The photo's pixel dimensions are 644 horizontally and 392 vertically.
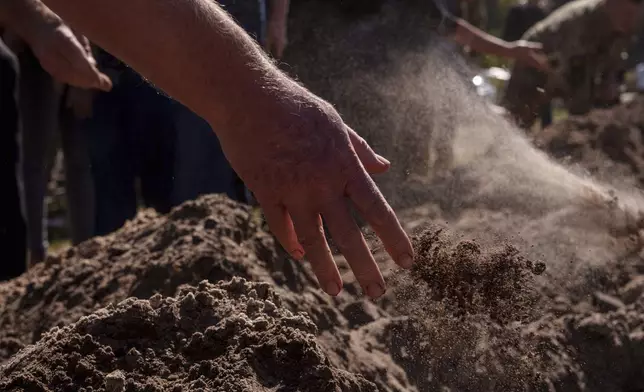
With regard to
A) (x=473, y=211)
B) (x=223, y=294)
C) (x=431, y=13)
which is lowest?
(x=223, y=294)

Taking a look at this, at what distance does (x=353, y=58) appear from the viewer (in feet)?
13.7

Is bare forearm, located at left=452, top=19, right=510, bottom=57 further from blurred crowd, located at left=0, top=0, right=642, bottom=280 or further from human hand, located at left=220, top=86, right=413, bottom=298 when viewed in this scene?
human hand, located at left=220, top=86, right=413, bottom=298

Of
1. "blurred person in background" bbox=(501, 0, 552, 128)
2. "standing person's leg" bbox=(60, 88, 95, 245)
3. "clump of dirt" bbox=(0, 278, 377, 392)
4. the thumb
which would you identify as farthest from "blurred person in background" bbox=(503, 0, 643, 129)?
"clump of dirt" bbox=(0, 278, 377, 392)

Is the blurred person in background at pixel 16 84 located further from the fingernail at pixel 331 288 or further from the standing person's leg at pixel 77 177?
the fingernail at pixel 331 288

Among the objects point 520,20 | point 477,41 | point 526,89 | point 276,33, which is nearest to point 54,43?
point 276,33

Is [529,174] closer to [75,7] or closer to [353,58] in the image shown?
[353,58]

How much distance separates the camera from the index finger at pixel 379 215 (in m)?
1.66

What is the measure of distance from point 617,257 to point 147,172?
2306 mm

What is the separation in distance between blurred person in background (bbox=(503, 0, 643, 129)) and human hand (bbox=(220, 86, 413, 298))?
4810mm

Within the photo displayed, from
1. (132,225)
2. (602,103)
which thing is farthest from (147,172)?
(602,103)

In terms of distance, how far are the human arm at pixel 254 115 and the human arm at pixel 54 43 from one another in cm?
167

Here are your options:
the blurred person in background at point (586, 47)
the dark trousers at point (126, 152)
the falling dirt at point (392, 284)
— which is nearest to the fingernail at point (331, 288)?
the falling dirt at point (392, 284)

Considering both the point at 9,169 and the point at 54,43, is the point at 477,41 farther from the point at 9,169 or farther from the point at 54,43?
the point at 9,169

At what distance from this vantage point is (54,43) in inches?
132
